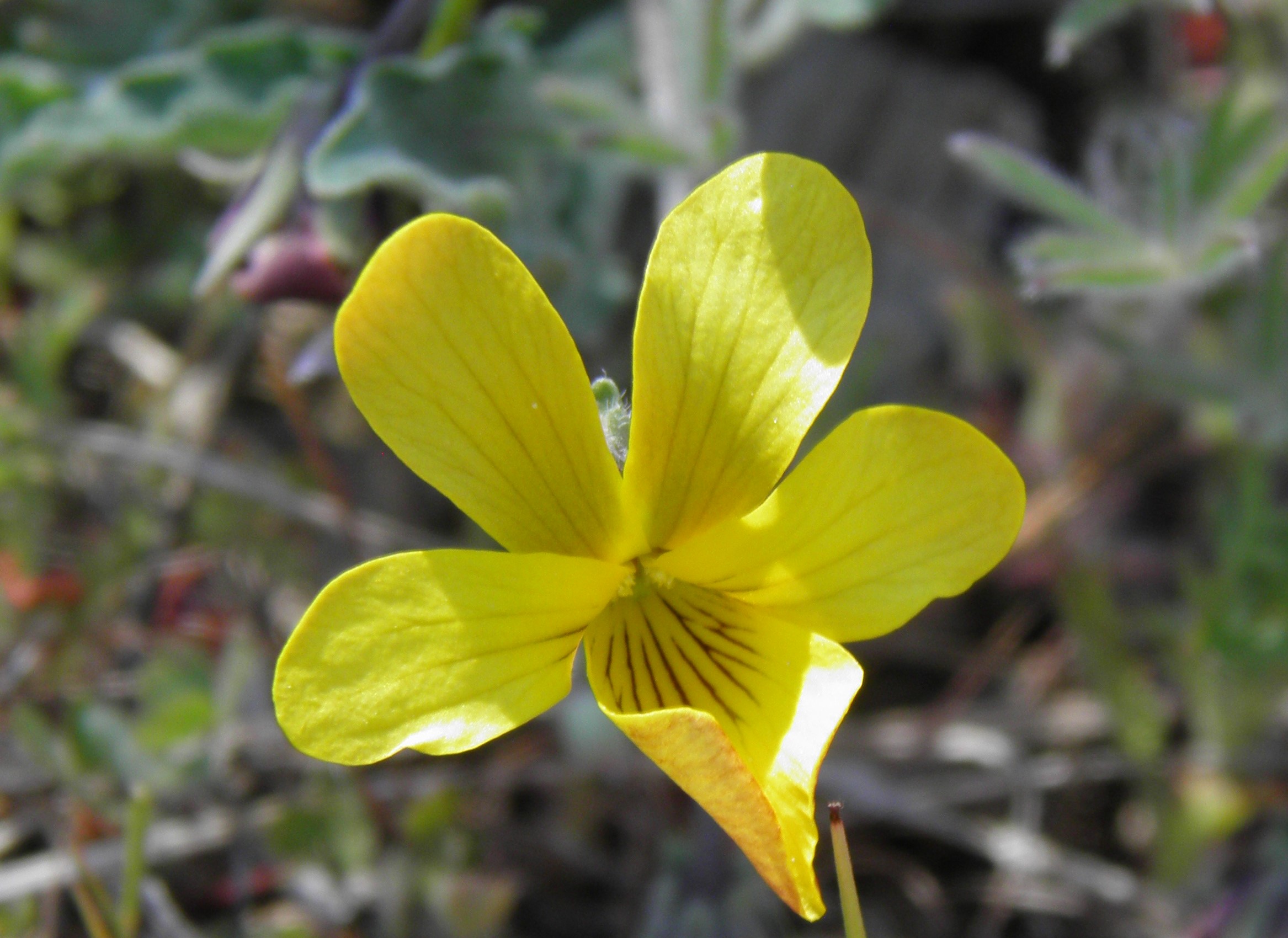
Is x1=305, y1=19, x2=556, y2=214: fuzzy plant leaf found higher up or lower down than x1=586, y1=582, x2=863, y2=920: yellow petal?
higher up

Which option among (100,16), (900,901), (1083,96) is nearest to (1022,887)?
(900,901)

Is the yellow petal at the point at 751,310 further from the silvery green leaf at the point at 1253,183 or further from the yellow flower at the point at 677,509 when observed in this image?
Answer: the silvery green leaf at the point at 1253,183

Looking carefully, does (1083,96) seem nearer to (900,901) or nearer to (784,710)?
(900,901)

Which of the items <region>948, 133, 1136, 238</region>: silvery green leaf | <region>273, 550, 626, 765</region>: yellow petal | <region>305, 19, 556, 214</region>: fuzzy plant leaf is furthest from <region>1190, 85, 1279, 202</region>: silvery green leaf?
<region>273, 550, 626, 765</region>: yellow petal

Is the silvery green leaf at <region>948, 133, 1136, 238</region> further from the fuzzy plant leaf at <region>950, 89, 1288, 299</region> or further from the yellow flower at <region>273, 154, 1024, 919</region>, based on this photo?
the yellow flower at <region>273, 154, 1024, 919</region>

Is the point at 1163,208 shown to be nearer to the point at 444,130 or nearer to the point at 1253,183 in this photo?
the point at 1253,183

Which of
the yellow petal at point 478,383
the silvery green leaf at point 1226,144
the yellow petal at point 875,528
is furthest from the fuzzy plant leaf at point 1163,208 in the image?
the yellow petal at point 478,383
